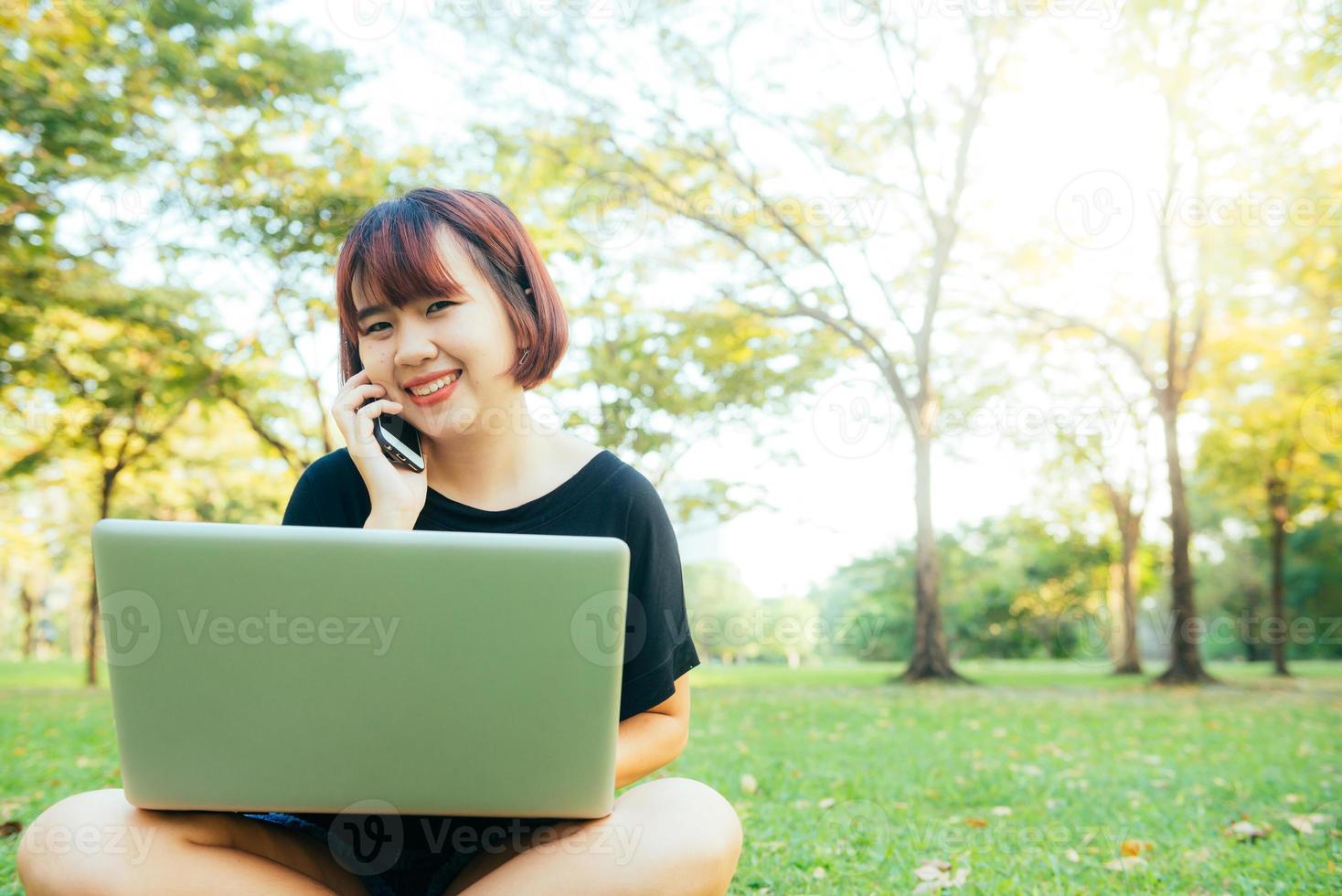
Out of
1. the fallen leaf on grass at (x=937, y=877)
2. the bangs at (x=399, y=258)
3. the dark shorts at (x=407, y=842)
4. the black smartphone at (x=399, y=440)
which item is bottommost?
the fallen leaf on grass at (x=937, y=877)

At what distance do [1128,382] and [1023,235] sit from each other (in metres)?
4.00

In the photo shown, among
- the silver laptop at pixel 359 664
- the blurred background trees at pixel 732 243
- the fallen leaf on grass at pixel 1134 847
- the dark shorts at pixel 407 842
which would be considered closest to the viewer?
the silver laptop at pixel 359 664

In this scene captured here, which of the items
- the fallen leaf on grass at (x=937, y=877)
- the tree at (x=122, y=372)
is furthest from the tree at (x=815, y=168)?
the fallen leaf on grass at (x=937, y=877)

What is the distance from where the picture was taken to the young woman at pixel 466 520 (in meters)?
1.43

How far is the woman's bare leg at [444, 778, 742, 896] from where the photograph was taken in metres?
1.42

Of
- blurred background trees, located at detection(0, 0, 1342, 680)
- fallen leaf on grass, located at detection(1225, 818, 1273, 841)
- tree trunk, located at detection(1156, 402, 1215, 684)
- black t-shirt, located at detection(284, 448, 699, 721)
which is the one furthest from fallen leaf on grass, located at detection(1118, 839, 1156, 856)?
tree trunk, located at detection(1156, 402, 1215, 684)

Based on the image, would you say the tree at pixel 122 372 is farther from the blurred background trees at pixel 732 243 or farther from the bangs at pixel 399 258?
the bangs at pixel 399 258

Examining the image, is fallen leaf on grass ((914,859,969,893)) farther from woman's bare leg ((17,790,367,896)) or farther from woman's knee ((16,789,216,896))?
woman's knee ((16,789,216,896))

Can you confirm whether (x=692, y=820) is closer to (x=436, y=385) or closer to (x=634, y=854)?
(x=634, y=854)

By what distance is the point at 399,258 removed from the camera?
177 cm

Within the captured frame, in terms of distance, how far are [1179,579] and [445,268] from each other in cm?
1332

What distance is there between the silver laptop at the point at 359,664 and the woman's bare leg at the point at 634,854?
6.6 inches

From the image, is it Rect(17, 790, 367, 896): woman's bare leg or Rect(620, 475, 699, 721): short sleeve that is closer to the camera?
Rect(17, 790, 367, 896): woman's bare leg

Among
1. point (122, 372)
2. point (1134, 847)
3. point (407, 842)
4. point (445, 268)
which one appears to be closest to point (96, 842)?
point (407, 842)
